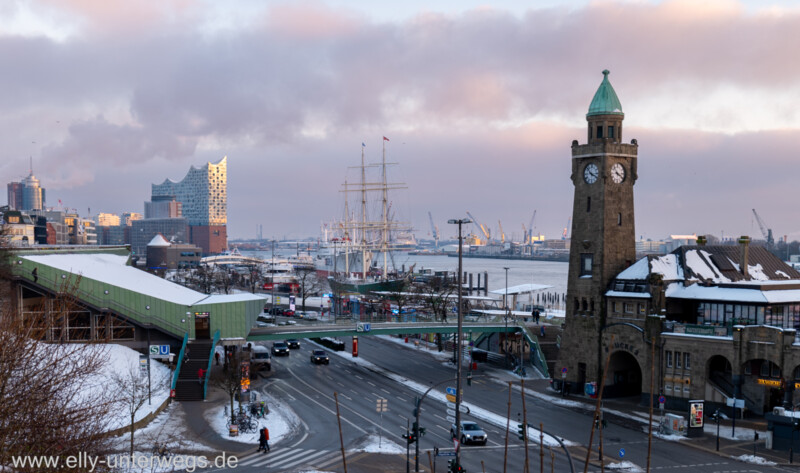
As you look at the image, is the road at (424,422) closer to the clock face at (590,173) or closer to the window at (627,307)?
the window at (627,307)

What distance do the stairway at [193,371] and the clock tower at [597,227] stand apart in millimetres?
33603

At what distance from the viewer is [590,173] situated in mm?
71688

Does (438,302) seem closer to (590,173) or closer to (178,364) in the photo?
(590,173)

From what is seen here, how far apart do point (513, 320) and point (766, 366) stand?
113ft

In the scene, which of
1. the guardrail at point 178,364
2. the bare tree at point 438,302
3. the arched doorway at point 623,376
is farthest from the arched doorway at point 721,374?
the guardrail at point 178,364

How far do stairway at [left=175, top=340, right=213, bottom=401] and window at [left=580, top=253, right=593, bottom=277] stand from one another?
119 ft

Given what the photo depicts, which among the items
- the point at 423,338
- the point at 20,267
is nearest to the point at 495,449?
the point at 20,267

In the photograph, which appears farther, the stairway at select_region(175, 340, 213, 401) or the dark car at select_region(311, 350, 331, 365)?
the dark car at select_region(311, 350, 331, 365)

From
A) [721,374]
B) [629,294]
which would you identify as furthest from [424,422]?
[721,374]

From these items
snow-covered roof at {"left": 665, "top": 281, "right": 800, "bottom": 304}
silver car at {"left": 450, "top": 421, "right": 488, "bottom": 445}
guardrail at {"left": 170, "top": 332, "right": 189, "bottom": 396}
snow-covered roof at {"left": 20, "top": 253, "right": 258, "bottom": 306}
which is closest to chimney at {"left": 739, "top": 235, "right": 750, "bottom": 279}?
snow-covered roof at {"left": 665, "top": 281, "right": 800, "bottom": 304}

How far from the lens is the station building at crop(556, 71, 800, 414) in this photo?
195 feet

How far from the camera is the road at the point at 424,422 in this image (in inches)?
1854

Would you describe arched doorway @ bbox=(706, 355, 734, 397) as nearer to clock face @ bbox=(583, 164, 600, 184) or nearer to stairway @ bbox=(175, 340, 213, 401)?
clock face @ bbox=(583, 164, 600, 184)

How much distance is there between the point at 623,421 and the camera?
59.5 meters
